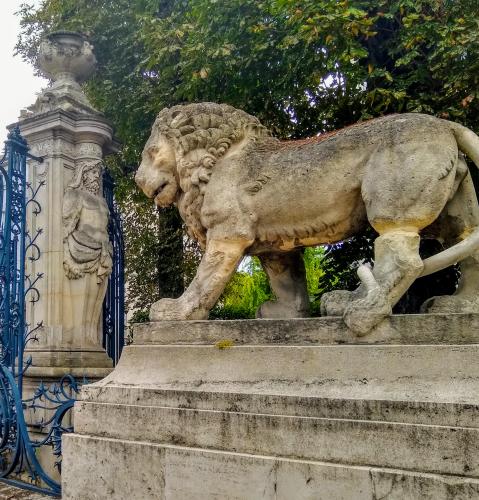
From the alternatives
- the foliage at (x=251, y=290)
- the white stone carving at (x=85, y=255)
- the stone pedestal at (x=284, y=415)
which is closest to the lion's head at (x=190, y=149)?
the stone pedestal at (x=284, y=415)

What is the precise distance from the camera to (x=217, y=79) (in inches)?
327

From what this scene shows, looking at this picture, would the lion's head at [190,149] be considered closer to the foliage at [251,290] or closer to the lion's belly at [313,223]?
the lion's belly at [313,223]

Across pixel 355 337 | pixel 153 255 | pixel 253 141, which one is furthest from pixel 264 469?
pixel 153 255

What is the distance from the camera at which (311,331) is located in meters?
3.38

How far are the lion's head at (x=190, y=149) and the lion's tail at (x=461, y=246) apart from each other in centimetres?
139

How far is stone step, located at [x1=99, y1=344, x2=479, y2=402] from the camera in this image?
2.92 meters

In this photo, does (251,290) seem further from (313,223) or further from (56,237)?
(313,223)

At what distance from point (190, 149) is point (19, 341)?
3.10m

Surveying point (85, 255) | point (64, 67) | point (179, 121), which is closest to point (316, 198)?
point (179, 121)

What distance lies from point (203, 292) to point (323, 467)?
152 centimetres

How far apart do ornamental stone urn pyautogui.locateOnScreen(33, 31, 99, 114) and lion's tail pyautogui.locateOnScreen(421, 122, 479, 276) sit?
4.66 metres

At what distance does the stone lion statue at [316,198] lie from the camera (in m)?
3.39

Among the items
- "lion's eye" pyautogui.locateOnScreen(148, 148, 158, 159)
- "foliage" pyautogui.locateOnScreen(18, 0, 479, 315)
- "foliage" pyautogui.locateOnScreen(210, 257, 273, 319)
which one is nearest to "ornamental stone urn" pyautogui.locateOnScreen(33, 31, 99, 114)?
"foliage" pyautogui.locateOnScreen(18, 0, 479, 315)

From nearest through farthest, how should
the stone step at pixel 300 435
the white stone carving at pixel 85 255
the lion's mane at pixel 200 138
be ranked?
the stone step at pixel 300 435, the lion's mane at pixel 200 138, the white stone carving at pixel 85 255
